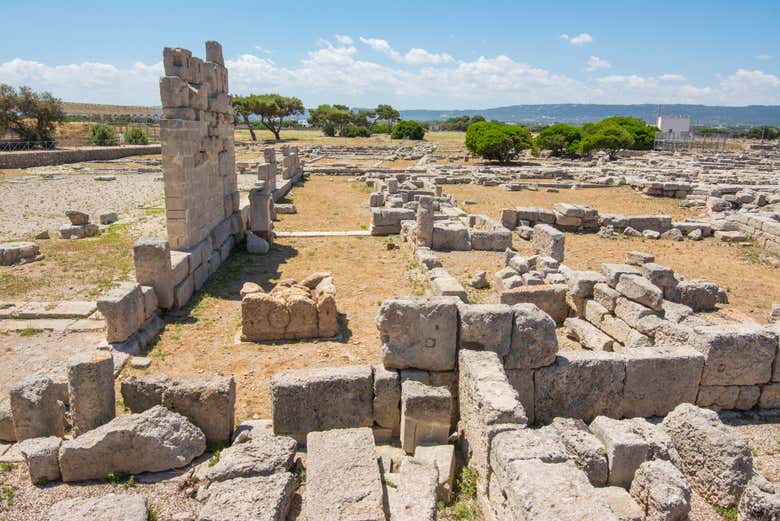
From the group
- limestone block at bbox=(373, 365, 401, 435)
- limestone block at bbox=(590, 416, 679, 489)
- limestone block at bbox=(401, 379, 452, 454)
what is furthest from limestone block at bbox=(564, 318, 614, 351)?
limestone block at bbox=(373, 365, 401, 435)

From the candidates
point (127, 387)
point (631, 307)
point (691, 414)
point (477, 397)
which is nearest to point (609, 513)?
point (477, 397)

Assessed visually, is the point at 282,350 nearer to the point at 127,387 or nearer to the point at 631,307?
the point at 127,387

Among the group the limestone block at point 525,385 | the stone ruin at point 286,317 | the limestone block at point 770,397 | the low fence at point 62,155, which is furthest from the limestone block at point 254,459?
the low fence at point 62,155

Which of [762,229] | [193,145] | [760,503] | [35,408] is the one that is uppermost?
[193,145]

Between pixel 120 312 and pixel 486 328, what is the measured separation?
5.65 metres

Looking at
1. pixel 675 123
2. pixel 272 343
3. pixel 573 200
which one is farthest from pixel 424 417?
pixel 675 123

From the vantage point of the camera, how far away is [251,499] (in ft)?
14.6

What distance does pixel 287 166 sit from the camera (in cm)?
2817

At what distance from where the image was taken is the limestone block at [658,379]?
654cm

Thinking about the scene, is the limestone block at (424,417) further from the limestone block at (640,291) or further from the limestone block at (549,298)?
the limestone block at (640,291)

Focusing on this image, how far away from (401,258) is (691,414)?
912cm

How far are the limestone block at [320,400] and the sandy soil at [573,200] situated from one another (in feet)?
50.1

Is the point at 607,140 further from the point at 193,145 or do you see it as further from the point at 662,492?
the point at 662,492

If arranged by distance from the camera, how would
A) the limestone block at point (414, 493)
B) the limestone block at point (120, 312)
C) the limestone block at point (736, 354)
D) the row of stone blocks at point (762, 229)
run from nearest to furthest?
the limestone block at point (414, 493) < the limestone block at point (736, 354) < the limestone block at point (120, 312) < the row of stone blocks at point (762, 229)
